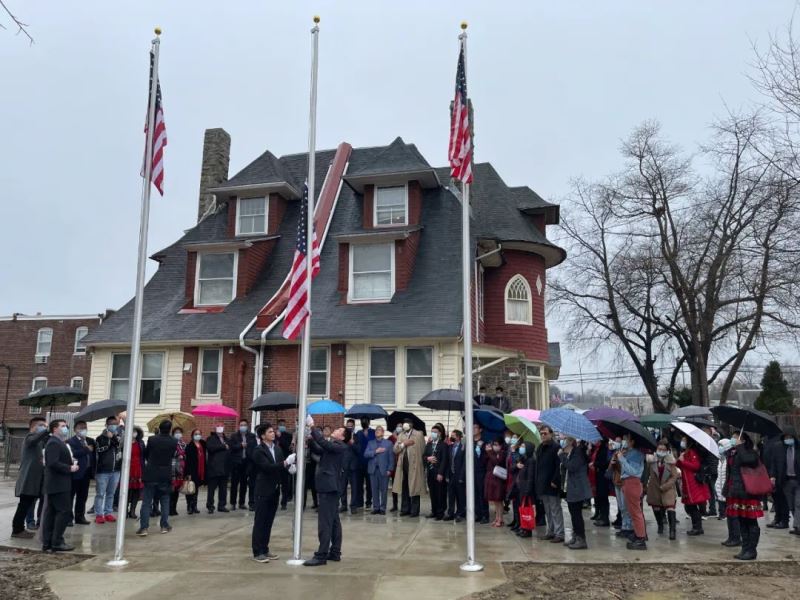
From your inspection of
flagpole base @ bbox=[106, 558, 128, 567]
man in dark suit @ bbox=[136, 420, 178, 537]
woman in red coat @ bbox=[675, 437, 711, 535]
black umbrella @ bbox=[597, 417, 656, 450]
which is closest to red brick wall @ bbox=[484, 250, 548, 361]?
woman in red coat @ bbox=[675, 437, 711, 535]

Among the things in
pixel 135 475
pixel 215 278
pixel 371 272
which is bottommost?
pixel 135 475

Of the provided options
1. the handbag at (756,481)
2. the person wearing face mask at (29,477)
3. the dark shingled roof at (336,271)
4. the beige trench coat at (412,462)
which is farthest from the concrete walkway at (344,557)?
the dark shingled roof at (336,271)

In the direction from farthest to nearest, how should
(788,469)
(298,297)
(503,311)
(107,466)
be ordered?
(503,311) → (107,466) → (788,469) → (298,297)

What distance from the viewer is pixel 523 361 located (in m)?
20.5

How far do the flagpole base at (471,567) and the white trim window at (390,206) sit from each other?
45.8 ft

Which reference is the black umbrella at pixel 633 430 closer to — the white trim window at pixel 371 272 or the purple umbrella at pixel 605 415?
the purple umbrella at pixel 605 415

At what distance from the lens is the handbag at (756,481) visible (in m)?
8.85

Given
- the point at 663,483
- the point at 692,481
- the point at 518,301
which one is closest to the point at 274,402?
the point at 663,483

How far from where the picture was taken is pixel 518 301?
21656 millimetres

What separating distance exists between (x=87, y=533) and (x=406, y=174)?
1373cm

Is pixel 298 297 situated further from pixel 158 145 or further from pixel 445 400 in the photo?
pixel 445 400

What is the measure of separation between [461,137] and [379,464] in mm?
6931

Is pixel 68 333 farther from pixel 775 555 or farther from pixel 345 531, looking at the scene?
pixel 775 555

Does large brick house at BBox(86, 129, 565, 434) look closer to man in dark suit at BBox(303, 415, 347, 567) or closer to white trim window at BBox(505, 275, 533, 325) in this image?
white trim window at BBox(505, 275, 533, 325)
